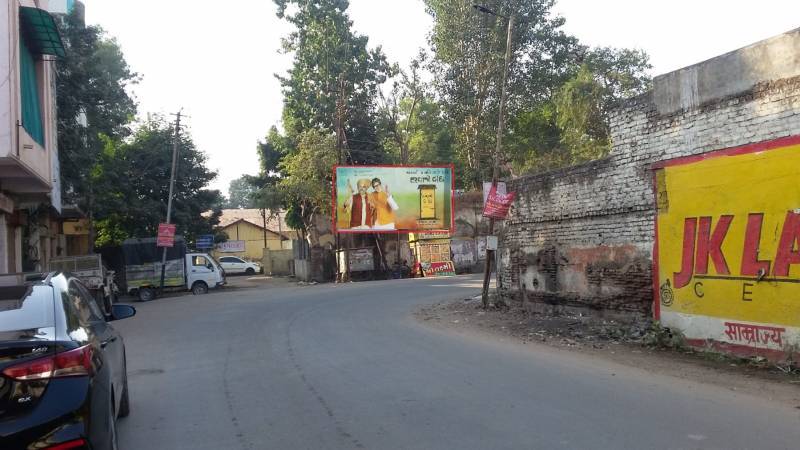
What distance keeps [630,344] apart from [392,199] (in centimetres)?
2643

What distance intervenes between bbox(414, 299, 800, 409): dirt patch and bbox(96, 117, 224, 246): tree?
2155 cm

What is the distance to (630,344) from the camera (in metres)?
10.9

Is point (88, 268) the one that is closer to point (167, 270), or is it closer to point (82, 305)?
point (167, 270)

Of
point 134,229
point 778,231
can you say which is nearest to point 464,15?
point 134,229

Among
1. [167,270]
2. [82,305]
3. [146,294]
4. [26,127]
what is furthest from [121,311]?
[167,270]

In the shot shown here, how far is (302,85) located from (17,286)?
3775 cm

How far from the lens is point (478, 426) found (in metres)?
5.70

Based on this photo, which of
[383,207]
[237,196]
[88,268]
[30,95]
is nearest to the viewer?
[30,95]

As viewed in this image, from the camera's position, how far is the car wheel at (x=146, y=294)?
28812 mm

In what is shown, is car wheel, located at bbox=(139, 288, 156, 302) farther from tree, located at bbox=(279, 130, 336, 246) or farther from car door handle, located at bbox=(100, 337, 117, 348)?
car door handle, located at bbox=(100, 337, 117, 348)

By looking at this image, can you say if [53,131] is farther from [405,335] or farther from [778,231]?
[778,231]

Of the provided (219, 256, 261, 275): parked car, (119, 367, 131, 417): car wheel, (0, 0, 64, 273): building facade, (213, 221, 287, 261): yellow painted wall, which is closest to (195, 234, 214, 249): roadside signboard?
(0, 0, 64, 273): building facade

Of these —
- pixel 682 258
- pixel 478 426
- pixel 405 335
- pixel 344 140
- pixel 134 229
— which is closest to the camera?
pixel 478 426

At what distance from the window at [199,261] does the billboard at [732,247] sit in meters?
23.9
